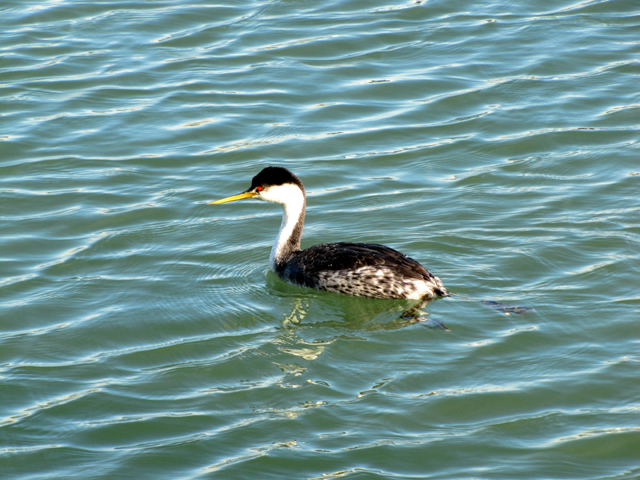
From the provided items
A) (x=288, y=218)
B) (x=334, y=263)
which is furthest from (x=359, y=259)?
(x=288, y=218)

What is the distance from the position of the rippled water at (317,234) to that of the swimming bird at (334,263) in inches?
7.0

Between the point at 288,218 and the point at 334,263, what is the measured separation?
3.13ft

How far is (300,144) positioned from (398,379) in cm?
532

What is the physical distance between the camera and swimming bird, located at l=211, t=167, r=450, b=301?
8.14m

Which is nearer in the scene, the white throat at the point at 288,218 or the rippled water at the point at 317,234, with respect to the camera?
the rippled water at the point at 317,234

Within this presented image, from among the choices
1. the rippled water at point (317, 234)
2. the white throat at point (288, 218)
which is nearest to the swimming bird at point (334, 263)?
the white throat at point (288, 218)

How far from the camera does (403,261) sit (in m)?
8.25

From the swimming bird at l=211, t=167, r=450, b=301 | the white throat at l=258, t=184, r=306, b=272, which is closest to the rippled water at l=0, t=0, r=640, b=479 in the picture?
the swimming bird at l=211, t=167, r=450, b=301

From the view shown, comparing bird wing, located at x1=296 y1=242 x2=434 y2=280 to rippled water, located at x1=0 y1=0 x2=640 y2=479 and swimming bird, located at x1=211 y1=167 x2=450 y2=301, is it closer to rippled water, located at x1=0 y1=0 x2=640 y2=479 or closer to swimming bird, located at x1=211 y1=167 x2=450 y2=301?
swimming bird, located at x1=211 y1=167 x2=450 y2=301

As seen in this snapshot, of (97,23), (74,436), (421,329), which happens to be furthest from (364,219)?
(97,23)

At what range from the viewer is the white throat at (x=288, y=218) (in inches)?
357

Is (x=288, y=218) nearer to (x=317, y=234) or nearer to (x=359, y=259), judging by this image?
(x=317, y=234)

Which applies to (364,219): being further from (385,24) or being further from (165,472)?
(385,24)

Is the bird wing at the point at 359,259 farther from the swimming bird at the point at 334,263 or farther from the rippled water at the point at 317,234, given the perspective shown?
the rippled water at the point at 317,234
